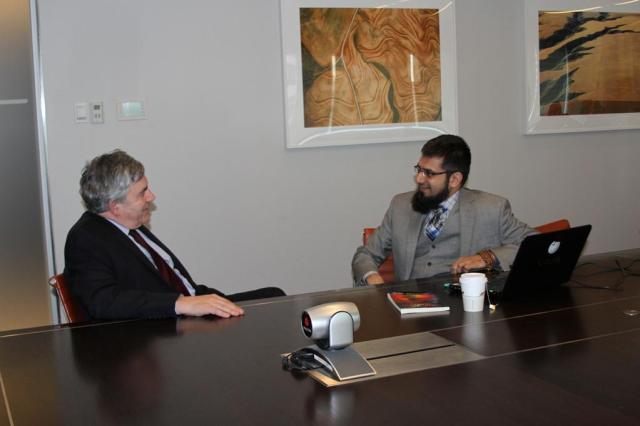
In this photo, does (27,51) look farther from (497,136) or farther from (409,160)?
(497,136)

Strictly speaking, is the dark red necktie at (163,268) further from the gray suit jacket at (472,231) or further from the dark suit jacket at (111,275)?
the gray suit jacket at (472,231)

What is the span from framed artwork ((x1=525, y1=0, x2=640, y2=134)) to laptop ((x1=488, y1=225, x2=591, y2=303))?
2.55m

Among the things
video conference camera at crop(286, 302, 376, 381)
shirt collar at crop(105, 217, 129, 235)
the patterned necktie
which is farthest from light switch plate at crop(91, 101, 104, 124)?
video conference camera at crop(286, 302, 376, 381)

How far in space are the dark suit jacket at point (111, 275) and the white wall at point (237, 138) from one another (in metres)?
1.46

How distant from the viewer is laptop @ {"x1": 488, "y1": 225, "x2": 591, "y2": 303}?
236cm

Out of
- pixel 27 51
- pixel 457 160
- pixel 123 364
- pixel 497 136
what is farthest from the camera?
pixel 497 136

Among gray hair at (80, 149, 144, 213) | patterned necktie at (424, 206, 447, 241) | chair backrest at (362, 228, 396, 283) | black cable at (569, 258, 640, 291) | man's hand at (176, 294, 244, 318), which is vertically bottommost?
chair backrest at (362, 228, 396, 283)

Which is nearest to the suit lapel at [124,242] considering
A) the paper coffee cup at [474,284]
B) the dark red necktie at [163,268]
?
the dark red necktie at [163,268]

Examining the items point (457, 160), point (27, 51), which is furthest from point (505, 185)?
point (27, 51)

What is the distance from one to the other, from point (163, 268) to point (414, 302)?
1078mm

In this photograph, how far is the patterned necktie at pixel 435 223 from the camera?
3.27 meters

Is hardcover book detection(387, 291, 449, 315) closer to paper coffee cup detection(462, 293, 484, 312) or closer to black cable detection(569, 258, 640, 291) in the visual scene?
paper coffee cup detection(462, 293, 484, 312)

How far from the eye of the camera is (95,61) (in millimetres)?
3955

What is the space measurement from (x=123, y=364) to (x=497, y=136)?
11.9ft
